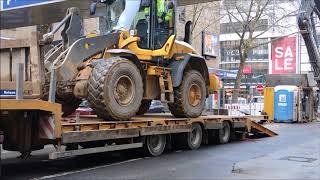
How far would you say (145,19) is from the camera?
43.6 feet

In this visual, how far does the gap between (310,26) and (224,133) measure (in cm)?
1481

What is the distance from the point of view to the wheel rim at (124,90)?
1164cm

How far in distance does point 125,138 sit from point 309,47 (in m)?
20.4

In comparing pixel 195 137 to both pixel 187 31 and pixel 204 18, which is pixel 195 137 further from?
pixel 204 18

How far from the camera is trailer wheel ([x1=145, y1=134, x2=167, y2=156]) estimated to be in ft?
41.1

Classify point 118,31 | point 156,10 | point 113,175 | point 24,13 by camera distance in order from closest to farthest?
1. point 113,175
2. point 118,31
3. point 156,10
4. point 24,13

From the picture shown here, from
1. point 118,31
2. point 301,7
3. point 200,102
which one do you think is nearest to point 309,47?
point 301,7

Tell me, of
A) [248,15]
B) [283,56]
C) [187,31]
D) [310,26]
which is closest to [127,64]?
[187,31]

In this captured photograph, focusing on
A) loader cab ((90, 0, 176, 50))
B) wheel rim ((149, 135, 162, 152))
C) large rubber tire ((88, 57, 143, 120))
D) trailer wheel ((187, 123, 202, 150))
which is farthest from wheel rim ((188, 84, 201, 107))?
large rubber tire ((88, 57, 143, 120))

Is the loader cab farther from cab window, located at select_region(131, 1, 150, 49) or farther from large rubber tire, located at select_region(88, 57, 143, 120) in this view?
large rubber tire, located at select_region(88, 57, 143, 120)

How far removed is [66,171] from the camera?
1053cm

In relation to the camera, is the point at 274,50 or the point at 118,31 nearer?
the point at 118,31

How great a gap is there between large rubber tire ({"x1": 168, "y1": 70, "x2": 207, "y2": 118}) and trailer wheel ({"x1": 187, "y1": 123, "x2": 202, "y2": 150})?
1.09ft

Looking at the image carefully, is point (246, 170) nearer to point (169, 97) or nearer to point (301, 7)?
point (169, 97)
